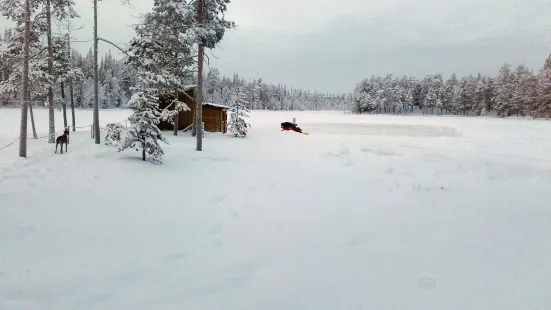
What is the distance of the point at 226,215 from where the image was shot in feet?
22.1

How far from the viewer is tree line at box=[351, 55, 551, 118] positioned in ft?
250

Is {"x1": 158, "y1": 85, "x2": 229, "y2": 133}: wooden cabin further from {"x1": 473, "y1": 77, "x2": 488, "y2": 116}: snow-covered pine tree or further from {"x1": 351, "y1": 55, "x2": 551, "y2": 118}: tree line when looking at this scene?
{"x1": 473, "y1": 77, "x2": 488, "y2": 116}: snow-covered pine tree

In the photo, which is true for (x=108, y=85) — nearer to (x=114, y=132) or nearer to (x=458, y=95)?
(x=114, y=132)

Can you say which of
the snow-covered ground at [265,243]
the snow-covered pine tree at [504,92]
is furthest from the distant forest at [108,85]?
the snow-covered pine tree at [504,92]

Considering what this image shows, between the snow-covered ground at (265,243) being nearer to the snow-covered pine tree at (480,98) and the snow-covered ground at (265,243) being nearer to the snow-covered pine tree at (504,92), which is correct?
the snow-covered pine tree at (504,92)

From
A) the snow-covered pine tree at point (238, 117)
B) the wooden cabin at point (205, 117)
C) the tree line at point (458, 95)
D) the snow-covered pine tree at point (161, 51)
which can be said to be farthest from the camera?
the tree line at point (458, 95)

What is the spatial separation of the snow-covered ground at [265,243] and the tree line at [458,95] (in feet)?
243

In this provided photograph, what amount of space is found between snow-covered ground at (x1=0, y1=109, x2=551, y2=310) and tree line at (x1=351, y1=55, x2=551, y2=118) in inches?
2910

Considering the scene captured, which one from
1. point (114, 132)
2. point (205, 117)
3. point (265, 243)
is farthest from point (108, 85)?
point (265, 243)

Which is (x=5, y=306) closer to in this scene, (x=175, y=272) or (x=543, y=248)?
(x=175, y=272)

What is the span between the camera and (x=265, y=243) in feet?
17.8

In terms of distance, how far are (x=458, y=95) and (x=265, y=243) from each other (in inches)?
4268

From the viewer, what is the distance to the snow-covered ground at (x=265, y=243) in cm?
386

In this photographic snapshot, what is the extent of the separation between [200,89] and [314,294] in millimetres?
14451
